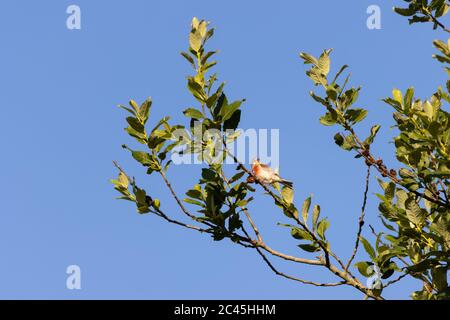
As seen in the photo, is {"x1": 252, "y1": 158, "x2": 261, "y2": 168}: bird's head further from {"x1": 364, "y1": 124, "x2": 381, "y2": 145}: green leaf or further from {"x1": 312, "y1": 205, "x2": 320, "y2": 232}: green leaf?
{"x1": 364, "y1": 124, "x2": 381, "y2": 145}: green leaf

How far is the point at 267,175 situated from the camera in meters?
6.34

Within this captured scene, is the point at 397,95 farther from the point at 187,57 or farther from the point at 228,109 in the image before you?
the point at 187,57

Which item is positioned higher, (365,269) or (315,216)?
(315,216)

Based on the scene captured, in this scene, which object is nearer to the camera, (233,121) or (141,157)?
(233,121)

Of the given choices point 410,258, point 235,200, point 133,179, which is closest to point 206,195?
point 235,200

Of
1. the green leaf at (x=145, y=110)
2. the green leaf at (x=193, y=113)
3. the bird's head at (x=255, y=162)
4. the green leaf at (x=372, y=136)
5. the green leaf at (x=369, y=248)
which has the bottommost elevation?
the green leaf at (x=369, y=248)

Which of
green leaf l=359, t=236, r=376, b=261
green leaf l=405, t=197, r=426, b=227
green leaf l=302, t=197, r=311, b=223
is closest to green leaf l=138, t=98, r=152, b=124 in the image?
green leaf l=302, t=197, r=311, b=223

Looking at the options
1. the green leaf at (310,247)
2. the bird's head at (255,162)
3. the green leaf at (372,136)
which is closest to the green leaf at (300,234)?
the green leaf at (310,247)

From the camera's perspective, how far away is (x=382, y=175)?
6211mm

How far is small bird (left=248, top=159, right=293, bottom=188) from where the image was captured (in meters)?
6.23

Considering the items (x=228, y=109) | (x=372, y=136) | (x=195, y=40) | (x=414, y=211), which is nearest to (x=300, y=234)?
(x=414, y=211)

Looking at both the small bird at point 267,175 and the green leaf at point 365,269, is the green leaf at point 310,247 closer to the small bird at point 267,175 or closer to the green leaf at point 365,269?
the green leaf at point 365,269

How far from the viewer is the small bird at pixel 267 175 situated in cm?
623
